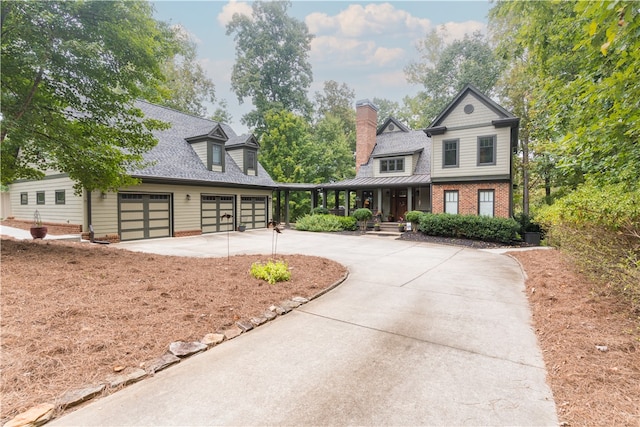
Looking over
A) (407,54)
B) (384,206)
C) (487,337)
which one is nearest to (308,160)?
(384,206)

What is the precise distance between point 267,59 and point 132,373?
36.2 metres

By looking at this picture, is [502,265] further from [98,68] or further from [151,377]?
[98,68]

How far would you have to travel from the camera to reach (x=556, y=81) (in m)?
6.82

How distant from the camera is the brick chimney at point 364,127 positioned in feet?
72.9

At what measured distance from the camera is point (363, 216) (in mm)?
18766

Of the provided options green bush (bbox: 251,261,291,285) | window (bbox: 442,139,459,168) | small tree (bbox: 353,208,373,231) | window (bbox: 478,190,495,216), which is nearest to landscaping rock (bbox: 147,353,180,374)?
green bush (bbox: 251,261,291,285)

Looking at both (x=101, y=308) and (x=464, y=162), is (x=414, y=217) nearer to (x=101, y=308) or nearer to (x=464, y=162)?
(x=464, y=162)

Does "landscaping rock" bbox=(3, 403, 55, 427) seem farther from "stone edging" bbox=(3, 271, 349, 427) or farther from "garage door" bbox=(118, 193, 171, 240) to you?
"garage door" bbox=(118, 193, 171, 240)

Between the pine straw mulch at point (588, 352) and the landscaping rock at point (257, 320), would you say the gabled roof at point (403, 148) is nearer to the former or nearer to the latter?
the pine straw mulch at point (588, 352)

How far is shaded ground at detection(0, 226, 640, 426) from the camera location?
2658 mm

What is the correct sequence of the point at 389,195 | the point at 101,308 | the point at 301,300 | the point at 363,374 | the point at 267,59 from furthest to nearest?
the point at 267,59
the point at 389,195
the point at 301,300
the point at 101,308
the point at 363,374

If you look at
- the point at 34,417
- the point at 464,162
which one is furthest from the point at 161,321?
the point at 464,162

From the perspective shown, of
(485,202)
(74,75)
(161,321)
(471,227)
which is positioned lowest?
(161,321)

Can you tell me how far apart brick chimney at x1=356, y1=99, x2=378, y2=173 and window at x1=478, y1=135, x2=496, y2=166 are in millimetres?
8507
